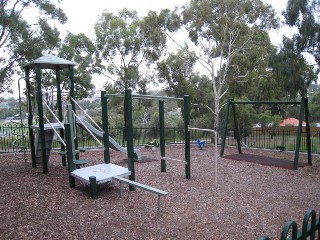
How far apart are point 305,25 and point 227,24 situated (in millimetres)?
4506

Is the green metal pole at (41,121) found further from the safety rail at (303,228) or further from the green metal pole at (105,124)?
the safety rail at (303,228)

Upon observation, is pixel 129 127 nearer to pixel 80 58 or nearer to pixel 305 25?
pixel 305 25

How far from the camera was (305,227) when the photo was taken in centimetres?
170

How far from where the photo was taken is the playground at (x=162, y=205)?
3.76 metres

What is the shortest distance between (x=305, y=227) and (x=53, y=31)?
13.3 m

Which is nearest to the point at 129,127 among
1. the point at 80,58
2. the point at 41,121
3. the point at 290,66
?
the point at 41,121

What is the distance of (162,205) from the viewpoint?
481 centimetres

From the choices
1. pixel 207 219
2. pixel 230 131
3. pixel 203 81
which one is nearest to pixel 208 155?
pixel 230 131

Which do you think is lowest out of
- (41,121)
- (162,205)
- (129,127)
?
(162,205)

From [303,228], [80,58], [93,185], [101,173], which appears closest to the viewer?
[303,228]

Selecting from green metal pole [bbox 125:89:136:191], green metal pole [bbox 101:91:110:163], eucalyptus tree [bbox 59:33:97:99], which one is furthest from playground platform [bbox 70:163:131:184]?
eucalyptus tree [bbox 59:33:97:99]

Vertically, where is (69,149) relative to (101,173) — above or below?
above

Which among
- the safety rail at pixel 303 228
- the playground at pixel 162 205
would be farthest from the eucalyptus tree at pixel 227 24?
the safety rail at pixel 303 228

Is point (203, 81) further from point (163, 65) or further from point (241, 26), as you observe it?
point (241, 26)
